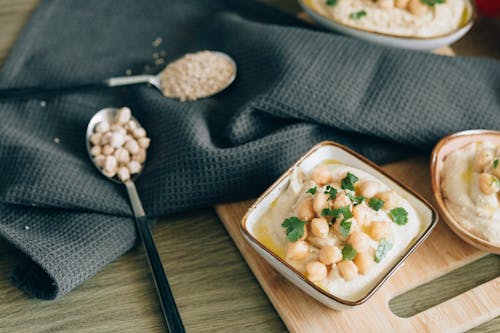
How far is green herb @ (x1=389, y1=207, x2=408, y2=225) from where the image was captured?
4.16ft

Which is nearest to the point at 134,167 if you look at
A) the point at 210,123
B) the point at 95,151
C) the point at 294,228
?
the point at 95,151

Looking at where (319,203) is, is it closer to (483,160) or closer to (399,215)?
(399,215)

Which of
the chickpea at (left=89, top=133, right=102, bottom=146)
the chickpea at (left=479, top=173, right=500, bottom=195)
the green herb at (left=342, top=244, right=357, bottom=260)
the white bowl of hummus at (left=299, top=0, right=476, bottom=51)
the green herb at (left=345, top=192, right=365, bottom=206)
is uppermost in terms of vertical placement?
the white bowl of hummus at (left=299, top=0, right=476, bottom=51)

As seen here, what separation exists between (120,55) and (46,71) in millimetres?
227

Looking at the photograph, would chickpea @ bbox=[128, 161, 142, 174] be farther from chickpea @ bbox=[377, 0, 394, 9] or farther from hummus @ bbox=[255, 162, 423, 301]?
chickpea @ bbox=[377, 0, 394, 9]

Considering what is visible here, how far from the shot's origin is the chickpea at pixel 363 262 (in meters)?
1.18

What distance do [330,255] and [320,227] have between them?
0.20 ft

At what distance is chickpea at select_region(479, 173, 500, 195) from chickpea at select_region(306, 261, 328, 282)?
A: 16.6 inches

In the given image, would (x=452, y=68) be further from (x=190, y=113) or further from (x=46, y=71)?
(x=46, y=71)

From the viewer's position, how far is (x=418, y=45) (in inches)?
67.4

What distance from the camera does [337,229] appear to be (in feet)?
4.00

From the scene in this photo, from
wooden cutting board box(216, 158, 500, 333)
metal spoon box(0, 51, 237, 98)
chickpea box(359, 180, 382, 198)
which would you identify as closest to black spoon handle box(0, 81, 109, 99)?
metal spoon box(0, 51, 237, 98)

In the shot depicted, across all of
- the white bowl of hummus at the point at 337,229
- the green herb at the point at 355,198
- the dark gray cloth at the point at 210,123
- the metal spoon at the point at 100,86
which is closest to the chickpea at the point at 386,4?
the dark gray cloth at the point at 210,123

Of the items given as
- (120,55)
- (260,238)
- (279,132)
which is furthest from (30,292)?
(120,55)
